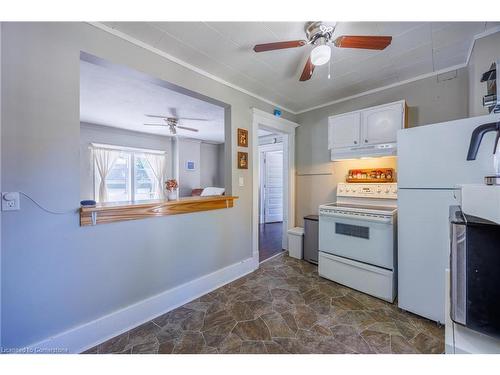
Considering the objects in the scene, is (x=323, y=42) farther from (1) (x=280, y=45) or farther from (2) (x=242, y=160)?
(2) (x=242, y=160)

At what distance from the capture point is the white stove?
6.65ft

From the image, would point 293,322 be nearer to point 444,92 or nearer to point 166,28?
point 166,28

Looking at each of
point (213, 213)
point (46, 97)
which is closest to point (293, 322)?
point (213, 213)

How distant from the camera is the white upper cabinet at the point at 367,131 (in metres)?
2.26

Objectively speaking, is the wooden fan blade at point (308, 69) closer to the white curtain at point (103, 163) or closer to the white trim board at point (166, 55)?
the white trim board at point (166, 55)

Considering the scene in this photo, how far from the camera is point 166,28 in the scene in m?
1.59

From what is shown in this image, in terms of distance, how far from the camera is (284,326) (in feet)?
5.58

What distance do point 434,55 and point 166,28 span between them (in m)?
2.54

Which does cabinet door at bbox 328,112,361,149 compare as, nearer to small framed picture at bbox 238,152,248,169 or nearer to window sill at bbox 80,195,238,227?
small framed picture at bbox 238,152,248,169

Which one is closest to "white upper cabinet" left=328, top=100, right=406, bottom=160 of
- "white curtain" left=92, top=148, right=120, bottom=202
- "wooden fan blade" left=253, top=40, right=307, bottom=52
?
"wooden fan blade" left=253, top=40, right=307, bottom=52

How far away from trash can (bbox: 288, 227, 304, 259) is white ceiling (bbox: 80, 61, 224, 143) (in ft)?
8.29

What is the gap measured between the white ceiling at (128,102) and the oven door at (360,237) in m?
2.56

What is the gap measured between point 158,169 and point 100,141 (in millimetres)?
1456

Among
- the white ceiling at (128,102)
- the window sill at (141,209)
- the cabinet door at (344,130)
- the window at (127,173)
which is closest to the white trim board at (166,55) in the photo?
the white ceiling at (128,102)
